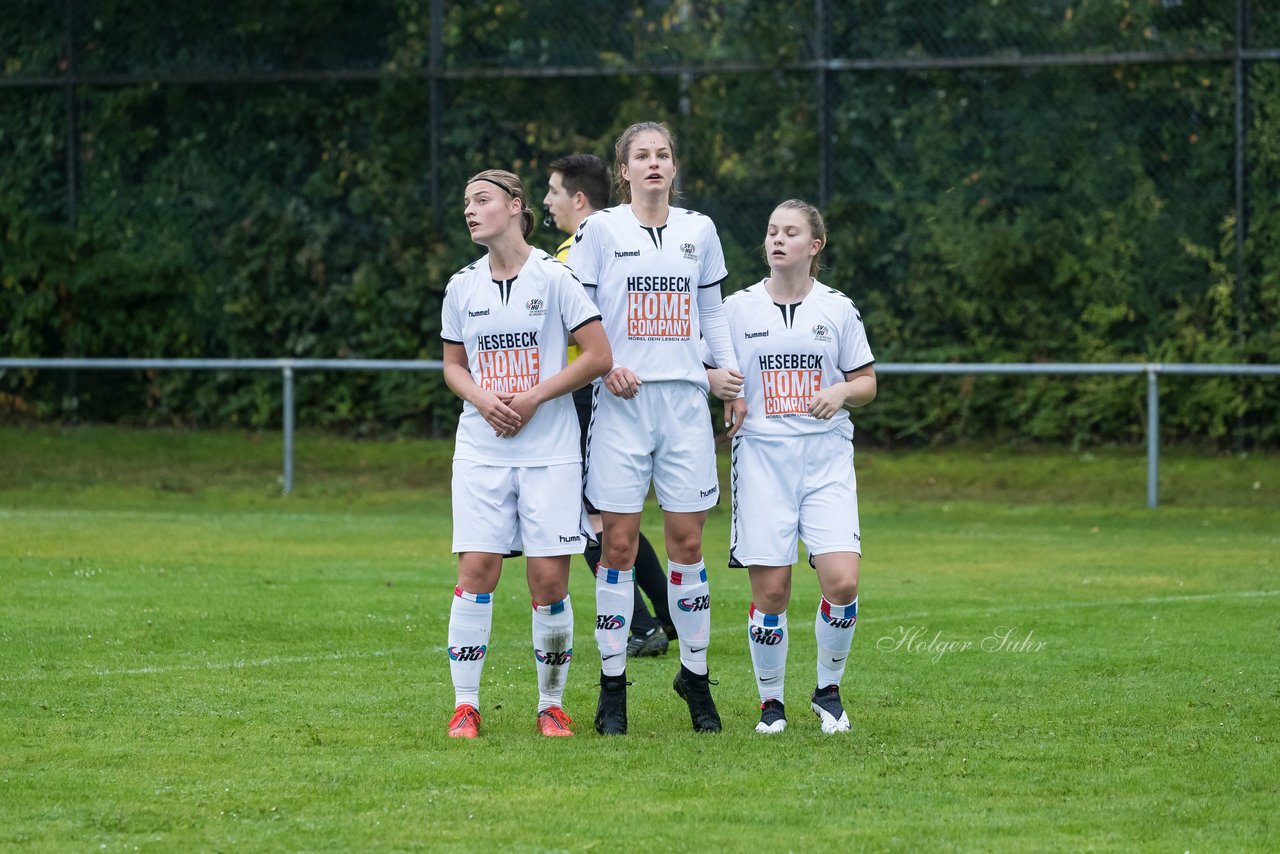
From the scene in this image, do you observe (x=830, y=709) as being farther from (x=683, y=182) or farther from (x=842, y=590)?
(x=683, y=182)

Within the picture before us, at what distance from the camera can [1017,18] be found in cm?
1656

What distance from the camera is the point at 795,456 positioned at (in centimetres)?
647

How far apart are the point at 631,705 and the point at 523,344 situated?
1.48 meters

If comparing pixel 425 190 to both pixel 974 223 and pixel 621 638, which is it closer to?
pixel 974 223

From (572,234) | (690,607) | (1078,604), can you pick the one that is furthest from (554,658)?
(1078,604)

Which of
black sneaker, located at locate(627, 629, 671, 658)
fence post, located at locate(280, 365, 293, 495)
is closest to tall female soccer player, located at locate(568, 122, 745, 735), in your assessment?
black sneaker, located at locate(627, 629, 671, 658)

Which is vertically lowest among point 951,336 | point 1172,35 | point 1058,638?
point 1058,638

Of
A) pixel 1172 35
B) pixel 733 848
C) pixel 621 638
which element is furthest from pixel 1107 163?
pixel 733 848

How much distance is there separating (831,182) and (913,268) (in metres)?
1.07

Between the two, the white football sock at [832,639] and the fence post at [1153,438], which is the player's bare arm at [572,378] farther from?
the fence post at [1153,438]

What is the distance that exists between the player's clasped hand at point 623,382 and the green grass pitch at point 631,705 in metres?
1.14

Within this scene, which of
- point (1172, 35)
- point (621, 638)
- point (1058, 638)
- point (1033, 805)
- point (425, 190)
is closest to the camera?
point (1033, 805)

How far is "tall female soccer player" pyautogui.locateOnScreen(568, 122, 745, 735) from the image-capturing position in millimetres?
6406

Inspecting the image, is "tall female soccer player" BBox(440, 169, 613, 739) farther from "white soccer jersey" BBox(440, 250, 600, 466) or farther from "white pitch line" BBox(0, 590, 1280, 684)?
"white pitch line" BBox(0, 590, 1280, 684)
